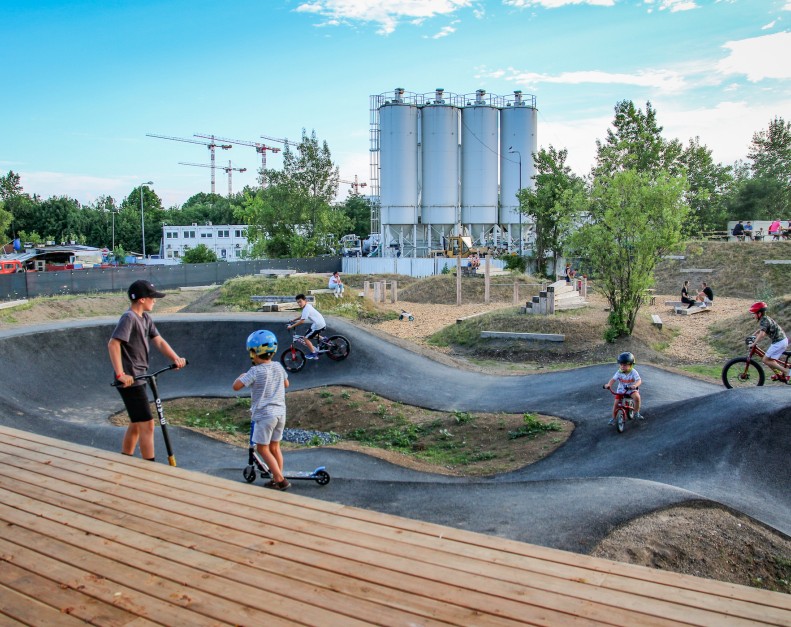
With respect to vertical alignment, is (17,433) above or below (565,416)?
above

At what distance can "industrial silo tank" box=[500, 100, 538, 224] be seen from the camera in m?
62.2

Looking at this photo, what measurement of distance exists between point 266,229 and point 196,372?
46.0 meters

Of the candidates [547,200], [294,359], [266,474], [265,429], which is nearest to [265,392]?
[265,429]

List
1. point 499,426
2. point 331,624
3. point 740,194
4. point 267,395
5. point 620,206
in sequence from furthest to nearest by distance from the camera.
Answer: point 740,194, point 620,206, point 499,426, point 267,395, point 331,624

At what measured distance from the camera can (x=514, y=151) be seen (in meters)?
62.5

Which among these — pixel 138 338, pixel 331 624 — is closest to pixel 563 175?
pixel 138 338

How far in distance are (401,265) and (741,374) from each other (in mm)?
40999

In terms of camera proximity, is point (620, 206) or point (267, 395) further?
point (620, 206)

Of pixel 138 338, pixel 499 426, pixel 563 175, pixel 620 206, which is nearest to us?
pixel 138 338

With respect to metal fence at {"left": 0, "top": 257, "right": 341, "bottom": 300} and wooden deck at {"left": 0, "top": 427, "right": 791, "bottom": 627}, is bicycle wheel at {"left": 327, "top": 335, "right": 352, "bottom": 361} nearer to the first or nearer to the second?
wooden deck at {"left": 0, "top": 427, "right": 791, "bottom": 627}

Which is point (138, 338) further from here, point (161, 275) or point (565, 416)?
point (161, 275)

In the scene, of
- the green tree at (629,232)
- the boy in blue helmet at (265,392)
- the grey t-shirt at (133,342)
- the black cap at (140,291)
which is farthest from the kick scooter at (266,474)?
the green tree at (629,232)

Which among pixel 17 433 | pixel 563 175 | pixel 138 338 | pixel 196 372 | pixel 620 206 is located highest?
pixel 563 175

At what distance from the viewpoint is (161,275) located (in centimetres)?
4181
